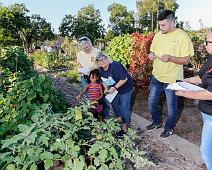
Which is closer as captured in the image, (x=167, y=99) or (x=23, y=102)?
(x=23, y=102)

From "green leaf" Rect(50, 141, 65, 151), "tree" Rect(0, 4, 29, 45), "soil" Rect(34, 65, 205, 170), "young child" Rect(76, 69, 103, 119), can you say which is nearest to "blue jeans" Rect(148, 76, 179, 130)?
"soil" Rect(34, 65, 205, 170)

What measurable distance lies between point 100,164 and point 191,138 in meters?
2.96

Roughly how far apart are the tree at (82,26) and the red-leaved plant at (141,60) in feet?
158

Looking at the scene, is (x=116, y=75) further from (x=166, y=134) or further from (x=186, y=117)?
(x=186, y=117)

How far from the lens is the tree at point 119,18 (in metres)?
67.7

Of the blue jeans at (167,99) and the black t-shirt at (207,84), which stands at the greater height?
the black t-shirt at (207,84)

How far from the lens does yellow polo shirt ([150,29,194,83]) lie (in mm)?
4805

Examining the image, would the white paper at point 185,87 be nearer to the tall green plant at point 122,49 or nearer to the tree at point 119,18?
the tall green plant at point 122,49

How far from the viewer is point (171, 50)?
16.0 feet

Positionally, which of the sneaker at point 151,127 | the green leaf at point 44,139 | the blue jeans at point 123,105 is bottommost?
the sneaker at point 151,127

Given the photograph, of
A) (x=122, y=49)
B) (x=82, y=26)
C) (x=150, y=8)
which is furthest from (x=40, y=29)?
(x=122, y=49)

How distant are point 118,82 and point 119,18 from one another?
65428mm

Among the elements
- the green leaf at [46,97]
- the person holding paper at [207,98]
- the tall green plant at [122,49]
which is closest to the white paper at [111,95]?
the green leaf at [46,97]

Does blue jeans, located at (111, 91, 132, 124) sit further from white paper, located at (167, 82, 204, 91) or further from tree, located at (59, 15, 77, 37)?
tree, located at (59, 15, 77, 37)
